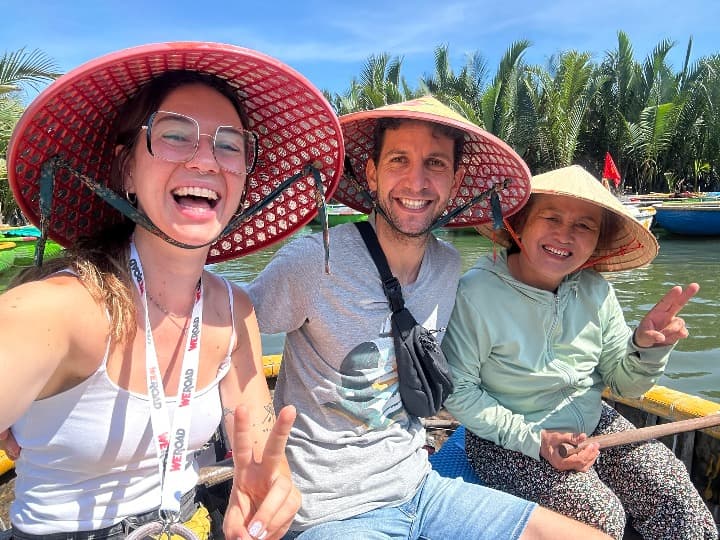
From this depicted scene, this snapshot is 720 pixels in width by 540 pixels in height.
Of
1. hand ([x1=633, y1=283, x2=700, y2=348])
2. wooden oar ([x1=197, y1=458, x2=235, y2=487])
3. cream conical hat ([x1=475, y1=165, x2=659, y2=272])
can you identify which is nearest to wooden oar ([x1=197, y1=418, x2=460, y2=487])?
wooden oar ([x1=197, y1=458, x2=235, y2=487])

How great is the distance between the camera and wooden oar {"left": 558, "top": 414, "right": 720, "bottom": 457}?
202 cm

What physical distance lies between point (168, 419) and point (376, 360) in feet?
2.31

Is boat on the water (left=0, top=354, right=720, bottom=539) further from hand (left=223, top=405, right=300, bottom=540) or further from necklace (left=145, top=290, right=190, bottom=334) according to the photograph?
hand (left=223, top=405, right=300, bottom=540)

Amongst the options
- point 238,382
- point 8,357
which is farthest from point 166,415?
point 8,357

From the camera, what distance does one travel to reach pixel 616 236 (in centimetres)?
250

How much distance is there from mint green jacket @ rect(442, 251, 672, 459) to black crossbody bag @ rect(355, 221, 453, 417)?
25 cm

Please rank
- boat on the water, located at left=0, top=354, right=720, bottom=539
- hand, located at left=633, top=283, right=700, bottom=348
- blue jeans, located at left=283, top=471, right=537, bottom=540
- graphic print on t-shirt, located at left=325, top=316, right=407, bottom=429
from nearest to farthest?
blue jeans, located at left=283, top=471, right=537, bottom=540 < graphic print on t-shirt, located at left=325, top=316, right=407, bottom=429 < hand, located at left=633, top=283, right=700, bottom=348 < boat on the water, located at left=0, top=354, right=720, bottom=539

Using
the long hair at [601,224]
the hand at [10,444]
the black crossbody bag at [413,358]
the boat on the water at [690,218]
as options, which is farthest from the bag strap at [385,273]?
the boat on the water at [690,218]

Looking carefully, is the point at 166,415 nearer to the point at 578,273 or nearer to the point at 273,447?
the point at 273,447

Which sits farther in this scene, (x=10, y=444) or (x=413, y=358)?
(x=413, y=358)

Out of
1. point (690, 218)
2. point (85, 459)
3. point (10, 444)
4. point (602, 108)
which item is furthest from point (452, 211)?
point (602, 108)

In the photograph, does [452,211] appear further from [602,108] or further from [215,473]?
[602,108]

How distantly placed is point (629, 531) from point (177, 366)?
6.45 feet

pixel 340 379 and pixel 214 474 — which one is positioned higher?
pixel 340 379
